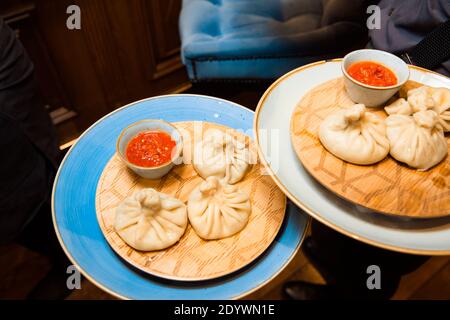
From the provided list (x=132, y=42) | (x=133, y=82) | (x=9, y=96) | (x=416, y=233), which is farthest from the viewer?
(x=133, y=82)

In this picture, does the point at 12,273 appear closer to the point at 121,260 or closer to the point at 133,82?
the point at 121,260

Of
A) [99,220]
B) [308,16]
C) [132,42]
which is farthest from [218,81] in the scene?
[99,220]

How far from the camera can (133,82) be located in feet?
7.80

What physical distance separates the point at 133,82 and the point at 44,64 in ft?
1.92

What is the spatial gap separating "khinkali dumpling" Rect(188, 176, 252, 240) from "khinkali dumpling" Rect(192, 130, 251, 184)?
0.06 meters

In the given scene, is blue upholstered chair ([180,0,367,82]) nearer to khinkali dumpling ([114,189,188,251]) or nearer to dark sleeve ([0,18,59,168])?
dark sleeve ([0,18,59,168])

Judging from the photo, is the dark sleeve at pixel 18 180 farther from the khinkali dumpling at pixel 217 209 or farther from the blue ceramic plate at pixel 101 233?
the khinkali dumpling at pixel 217 209

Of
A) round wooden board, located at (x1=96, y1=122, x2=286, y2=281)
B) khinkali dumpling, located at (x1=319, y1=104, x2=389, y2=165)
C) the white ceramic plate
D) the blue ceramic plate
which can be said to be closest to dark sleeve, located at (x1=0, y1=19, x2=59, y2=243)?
the blue ceramic plate

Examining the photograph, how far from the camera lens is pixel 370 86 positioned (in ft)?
3.22

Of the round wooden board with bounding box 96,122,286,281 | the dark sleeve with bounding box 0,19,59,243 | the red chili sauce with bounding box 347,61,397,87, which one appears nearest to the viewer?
the round wooden board with bounding box 96,122,286,281

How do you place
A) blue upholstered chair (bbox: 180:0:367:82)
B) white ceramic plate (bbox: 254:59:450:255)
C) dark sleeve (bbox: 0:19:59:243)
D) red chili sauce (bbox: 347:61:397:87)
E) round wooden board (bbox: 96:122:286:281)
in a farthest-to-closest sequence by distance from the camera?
blue upholstered chair (bbox: 180:0:367:82)
dark sleeve (bbox: 0:19:59:243)
red chili sauce (bbox: 347:61:397:87)
round wooden board (bbox: 96:122:286:281)
white ceramic plate (bbox: 254:59:450:255)

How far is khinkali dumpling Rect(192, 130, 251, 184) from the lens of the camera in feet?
3.59

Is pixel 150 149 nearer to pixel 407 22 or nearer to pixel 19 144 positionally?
pixel 19 144

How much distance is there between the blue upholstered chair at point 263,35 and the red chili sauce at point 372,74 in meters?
0.54
